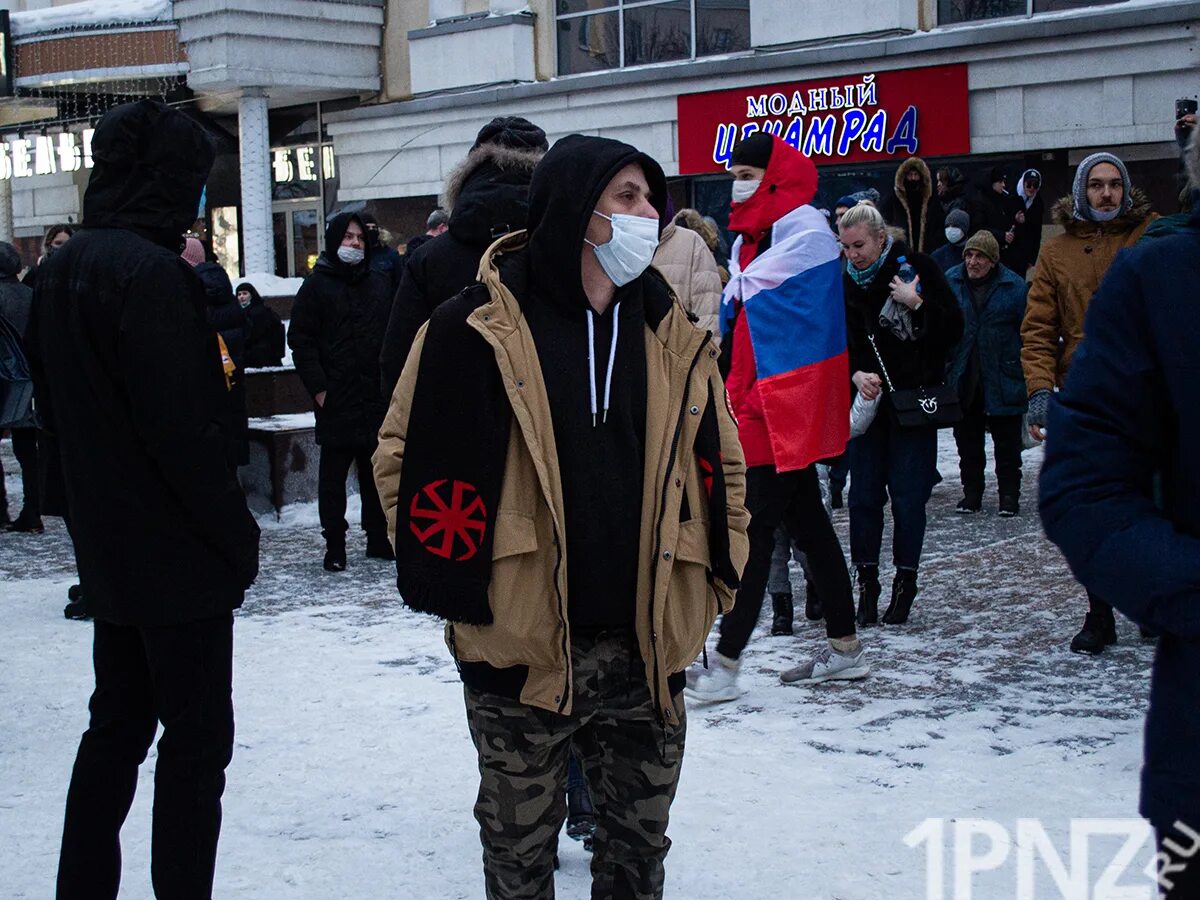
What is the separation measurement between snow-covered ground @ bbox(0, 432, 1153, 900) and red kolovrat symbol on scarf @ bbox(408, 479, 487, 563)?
1.36 m

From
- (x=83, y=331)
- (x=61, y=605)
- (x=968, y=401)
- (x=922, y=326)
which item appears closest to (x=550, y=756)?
(x=83, y=331)

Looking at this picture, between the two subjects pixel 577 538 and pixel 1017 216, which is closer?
pixel 577 538

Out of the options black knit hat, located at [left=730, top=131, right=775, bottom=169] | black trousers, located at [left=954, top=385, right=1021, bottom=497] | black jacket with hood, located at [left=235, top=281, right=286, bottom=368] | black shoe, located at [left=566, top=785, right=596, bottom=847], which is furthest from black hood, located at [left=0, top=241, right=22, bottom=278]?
black shoe, located at [left=566, top=785, right=596, bottom=847]

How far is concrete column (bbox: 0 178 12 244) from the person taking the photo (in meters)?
26.6

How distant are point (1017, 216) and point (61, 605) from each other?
8.85m

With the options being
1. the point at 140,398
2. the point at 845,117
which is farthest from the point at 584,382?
the point at 845,117

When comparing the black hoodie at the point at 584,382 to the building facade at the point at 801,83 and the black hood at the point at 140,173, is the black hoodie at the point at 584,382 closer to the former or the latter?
the black hood at the point at 140,173

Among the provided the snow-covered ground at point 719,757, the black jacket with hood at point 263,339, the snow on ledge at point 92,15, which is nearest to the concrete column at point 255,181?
the snow on ledge at point 92,15

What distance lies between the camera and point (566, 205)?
3.00 meters

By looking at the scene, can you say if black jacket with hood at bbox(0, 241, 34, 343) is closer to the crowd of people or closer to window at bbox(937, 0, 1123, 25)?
the crowd of people

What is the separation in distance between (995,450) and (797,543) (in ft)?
15.2

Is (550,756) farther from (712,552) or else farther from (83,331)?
(83,331)

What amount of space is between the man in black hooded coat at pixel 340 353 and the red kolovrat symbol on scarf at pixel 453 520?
5.62 metres

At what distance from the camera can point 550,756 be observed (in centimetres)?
305
